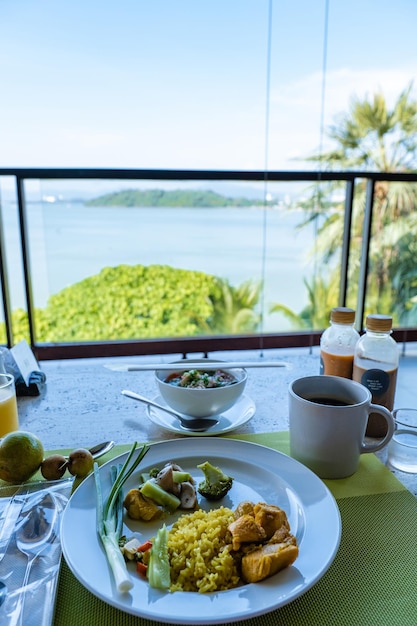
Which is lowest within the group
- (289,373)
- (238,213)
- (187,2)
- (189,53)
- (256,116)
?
(289,373)

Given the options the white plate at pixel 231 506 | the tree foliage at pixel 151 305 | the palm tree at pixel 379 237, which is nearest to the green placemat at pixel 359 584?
the white plate at pixel 231 506

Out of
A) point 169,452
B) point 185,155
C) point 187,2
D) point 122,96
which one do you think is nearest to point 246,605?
point 169,452

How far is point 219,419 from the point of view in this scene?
84cm

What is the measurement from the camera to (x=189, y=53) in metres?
3.94

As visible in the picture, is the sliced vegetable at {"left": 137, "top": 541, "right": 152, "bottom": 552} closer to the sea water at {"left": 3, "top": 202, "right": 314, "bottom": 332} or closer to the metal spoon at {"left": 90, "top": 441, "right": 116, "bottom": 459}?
the metal spoon at {"left": 90, "top": 441, "right": 116, "bottom": 459}

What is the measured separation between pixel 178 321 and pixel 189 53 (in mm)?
2700

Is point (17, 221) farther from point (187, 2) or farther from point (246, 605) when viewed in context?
point (187, 2)

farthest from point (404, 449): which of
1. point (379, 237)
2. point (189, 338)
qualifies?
point (379, 237)

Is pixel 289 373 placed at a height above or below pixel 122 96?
below

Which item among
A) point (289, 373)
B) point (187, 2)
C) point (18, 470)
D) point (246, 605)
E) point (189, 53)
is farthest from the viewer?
point (189, 53)

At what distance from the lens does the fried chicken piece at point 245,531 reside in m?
0.47

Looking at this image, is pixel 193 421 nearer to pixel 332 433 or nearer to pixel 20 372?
pixel 332 433

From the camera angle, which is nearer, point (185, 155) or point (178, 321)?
point (178, 321)

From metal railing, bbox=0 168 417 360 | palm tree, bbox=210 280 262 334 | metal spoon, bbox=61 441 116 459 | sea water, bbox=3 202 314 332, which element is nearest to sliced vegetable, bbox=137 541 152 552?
metal spoon, bbox=61 441 116 459
